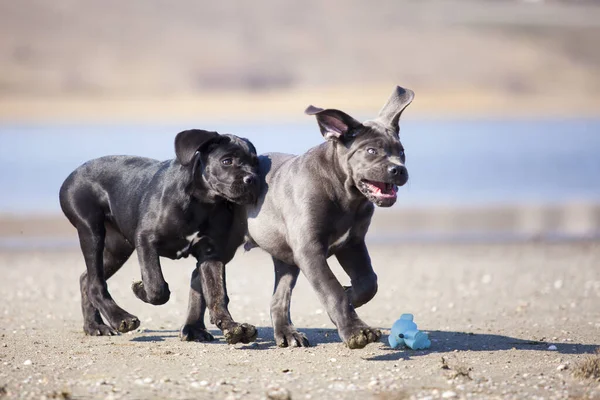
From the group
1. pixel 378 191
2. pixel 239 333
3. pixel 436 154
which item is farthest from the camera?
pixel 436 154

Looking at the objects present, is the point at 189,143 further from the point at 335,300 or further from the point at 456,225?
the point at 456,225

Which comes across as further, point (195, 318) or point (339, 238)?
point (195, 318)

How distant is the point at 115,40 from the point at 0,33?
645cm

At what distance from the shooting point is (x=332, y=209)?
8711 millimetres

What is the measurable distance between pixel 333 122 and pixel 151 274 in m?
1.86

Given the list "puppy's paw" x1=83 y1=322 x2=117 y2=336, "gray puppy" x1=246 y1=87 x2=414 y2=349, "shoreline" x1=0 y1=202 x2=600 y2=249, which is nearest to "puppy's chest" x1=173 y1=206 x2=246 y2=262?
"gray puppy" x1=246 y1=87 x2=414 y2=349

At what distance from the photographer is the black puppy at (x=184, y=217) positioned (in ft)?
29.4

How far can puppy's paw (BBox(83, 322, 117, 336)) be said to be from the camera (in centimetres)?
978

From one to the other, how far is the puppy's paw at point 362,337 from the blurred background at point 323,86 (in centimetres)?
1194

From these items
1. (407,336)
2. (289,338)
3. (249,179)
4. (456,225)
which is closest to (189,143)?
(249,179)

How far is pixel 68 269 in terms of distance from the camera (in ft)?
49.5

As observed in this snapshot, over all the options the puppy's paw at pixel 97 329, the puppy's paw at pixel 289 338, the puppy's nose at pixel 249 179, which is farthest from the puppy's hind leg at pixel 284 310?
the puppy's paw at pixel 97 329

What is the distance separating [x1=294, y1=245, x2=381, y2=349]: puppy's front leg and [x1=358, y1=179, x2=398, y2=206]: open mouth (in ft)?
1.81

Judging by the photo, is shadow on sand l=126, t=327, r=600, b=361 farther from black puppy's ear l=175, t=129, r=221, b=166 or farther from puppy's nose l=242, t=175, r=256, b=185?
black puppy's ear l=175, t=129, r=221, b=166
